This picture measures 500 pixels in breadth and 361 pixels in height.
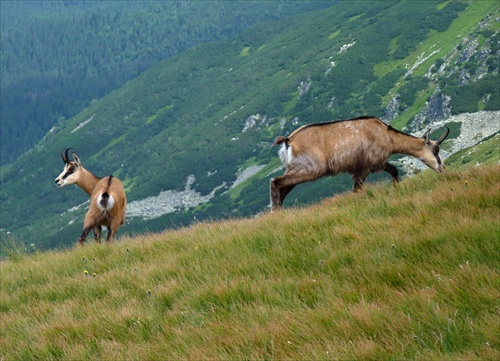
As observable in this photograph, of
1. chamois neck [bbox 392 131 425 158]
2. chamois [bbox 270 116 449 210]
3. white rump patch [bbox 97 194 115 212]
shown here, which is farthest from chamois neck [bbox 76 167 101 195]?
chamois neck [bbox 392 131 425 158]

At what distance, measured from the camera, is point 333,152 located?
49.8ft

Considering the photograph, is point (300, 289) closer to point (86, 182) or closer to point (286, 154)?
point (286, 154)

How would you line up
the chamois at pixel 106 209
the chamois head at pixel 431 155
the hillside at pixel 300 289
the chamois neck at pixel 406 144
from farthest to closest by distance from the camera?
the chamois at pixel 106 209
the chamois head at pixel 431 155
the chamois neck at pixel 406 144
the hillside at pixel 300 289

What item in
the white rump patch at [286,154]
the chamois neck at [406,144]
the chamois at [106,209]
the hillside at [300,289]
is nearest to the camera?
the hillside at [300,289]

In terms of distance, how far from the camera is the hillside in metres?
6.38

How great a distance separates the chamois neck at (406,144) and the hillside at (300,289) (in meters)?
4.17

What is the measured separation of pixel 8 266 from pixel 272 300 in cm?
724

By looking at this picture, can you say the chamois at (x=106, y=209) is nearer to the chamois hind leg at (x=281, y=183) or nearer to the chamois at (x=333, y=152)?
the chamois hind leg at (x=281, y=183)

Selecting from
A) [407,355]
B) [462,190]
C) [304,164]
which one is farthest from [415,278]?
[304,164]

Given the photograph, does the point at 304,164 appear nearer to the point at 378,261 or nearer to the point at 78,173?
the point at 378,261

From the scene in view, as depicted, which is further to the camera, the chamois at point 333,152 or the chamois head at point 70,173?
the chamois head at point 70,173

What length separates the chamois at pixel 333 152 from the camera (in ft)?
49.8

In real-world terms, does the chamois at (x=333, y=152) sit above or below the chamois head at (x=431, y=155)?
above

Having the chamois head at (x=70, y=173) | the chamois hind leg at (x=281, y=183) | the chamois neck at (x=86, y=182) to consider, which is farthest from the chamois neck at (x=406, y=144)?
the chamois head at (x=70, y=173)
